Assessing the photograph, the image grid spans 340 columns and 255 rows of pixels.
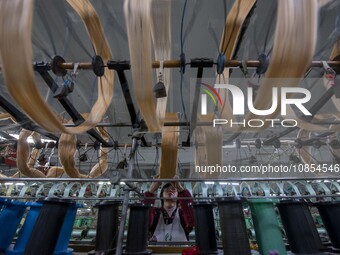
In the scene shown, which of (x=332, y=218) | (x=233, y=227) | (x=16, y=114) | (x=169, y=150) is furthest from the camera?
(x=169, y=150)

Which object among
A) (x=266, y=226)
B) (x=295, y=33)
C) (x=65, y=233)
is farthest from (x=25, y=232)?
(x=295, y=33)

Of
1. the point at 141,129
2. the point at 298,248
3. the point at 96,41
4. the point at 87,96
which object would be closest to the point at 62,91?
the point at 96,41

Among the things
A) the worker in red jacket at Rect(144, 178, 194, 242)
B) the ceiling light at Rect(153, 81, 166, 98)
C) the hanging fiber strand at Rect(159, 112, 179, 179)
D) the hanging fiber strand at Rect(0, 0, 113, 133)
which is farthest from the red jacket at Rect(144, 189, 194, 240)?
the hanging fiber strand at Rect(0, 0, 113, 133)

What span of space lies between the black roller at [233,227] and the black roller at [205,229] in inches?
6.8

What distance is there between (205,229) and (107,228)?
0.49 meters

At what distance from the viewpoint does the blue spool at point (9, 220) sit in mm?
1149

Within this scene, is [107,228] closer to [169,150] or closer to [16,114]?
[169,150]

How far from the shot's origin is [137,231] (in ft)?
3.84

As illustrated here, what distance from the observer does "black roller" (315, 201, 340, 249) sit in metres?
1.12

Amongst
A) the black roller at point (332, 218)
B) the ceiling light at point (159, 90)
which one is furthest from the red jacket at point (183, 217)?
the ceiling light at point (159, 90)

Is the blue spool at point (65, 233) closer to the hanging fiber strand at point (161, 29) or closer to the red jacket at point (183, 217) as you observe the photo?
the hanging fiber strand at point (161, 29)

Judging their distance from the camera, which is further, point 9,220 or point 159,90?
point 9,220

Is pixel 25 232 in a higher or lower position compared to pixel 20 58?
lower

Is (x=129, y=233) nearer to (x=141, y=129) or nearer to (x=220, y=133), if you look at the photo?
(x=141, y=129)
